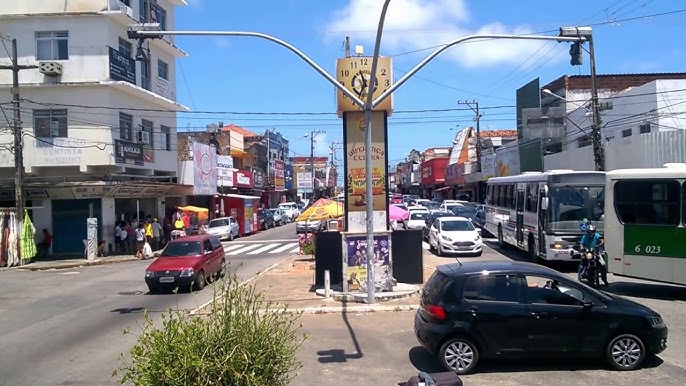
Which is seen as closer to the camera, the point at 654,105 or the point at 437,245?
the point at 437,245

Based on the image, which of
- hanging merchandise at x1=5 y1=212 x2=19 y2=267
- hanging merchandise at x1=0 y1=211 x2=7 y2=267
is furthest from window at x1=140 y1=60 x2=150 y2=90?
hanging merchandise at x1=0 y1=211 x2=7 y2=267

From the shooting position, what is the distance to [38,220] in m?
31.5

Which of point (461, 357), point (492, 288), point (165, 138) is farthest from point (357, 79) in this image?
point (165, 138)

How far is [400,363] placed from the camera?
9.17 m

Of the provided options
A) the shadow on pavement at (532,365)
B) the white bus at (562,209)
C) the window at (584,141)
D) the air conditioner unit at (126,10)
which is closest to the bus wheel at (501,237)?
the white bus at (562,209)

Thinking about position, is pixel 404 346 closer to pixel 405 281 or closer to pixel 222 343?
pixel 222 343

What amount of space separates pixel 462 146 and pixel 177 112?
47647 mm

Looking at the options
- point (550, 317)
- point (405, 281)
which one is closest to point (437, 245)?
point (405, 281)

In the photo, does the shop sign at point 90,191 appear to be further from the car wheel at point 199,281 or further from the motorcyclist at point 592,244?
the motorcyclist at point 592,244

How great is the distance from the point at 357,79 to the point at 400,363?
843cm

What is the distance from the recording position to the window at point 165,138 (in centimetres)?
3738

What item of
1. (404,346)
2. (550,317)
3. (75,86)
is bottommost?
(404,346)

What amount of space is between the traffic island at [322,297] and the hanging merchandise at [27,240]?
14.4 metres

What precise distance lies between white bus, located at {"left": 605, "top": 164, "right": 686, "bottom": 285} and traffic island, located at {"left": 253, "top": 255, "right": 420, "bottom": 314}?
5136mm
